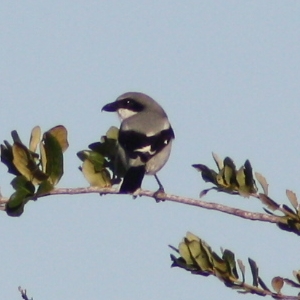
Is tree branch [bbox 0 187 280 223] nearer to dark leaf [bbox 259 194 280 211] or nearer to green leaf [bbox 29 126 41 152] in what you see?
dark leaf [bbox 259 194 280 211]

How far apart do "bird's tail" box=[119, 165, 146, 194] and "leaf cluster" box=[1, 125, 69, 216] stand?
20.1 inches

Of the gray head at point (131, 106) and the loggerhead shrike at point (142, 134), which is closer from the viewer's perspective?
the loggerhead shrike at point (142, 134)

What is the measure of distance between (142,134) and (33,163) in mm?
2292

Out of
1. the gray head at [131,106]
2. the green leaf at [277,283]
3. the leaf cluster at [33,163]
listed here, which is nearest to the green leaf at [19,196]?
the leaf cluster at [33,163]

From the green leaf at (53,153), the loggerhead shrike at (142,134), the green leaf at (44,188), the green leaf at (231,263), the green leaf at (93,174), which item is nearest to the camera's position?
the green leaf at (231,263)

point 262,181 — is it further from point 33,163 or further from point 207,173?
point 33,163

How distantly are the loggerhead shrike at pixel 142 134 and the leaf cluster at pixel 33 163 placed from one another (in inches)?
43.5

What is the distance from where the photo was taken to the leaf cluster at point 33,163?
3.58 meters

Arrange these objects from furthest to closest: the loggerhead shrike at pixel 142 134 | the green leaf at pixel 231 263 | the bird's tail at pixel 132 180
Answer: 1. the loggerhead shrike at pixel 142 134
2. the bird's tail at pixel 132 180
3. the green leaf at pixel 231 263

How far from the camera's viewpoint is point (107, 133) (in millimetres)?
4719

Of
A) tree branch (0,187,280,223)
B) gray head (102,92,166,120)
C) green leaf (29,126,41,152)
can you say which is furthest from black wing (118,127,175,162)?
green leaf (29,126,41,152)

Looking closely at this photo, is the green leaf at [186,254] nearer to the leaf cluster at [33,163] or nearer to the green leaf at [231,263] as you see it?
the green leaf at [231,263]

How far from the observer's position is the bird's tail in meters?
4.27

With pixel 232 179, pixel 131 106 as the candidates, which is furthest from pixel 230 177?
pixel 131 106
